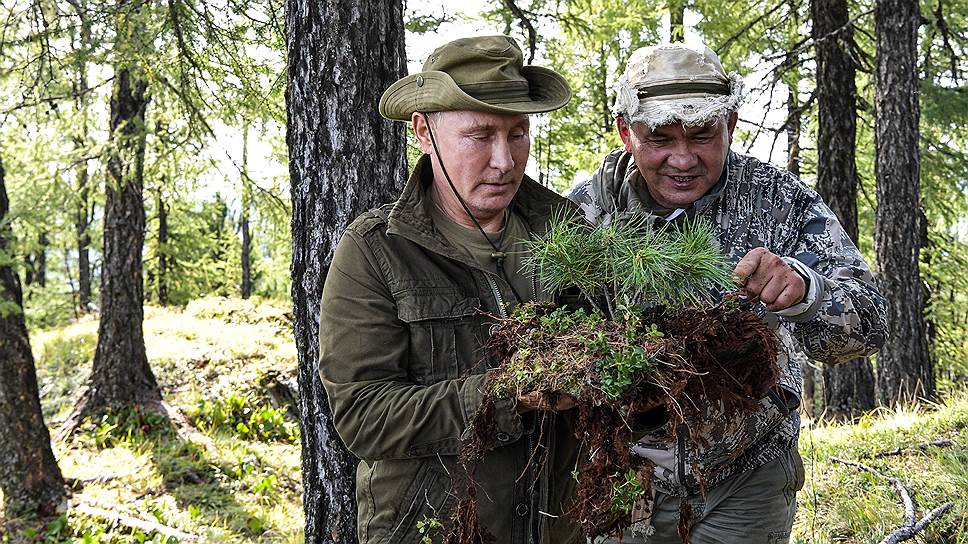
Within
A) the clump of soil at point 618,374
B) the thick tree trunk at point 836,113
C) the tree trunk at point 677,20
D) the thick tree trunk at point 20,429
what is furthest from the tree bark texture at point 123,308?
the clump of soil at point 618,374

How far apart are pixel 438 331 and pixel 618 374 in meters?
0.56

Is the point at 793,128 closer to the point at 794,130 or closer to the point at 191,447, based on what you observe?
the point at 794,130

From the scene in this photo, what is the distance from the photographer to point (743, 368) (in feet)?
6.07

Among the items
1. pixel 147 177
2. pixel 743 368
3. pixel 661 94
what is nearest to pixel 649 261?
pixel 743 368

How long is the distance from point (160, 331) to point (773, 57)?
31.9 feet

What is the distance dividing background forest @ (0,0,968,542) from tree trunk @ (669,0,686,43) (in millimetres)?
68

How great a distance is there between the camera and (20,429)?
22.1 ft

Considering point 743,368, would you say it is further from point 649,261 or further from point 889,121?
point 889,121

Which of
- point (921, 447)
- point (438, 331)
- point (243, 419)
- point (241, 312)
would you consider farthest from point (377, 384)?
point (241, 312)

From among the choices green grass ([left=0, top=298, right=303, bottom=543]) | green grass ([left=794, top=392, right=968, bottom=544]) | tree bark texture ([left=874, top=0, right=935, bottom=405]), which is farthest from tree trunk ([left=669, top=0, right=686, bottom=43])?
green grass ([left=0, top=298, right=303, bottom=543])

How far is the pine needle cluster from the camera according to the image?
1.88 metres

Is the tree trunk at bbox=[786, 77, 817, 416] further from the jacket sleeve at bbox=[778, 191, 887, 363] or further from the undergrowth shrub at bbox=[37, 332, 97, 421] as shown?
the undergrowth shrub at bbox=[37, 332, 97, 421]

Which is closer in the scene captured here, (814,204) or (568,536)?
(568,536)

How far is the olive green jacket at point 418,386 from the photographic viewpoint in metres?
1.90
